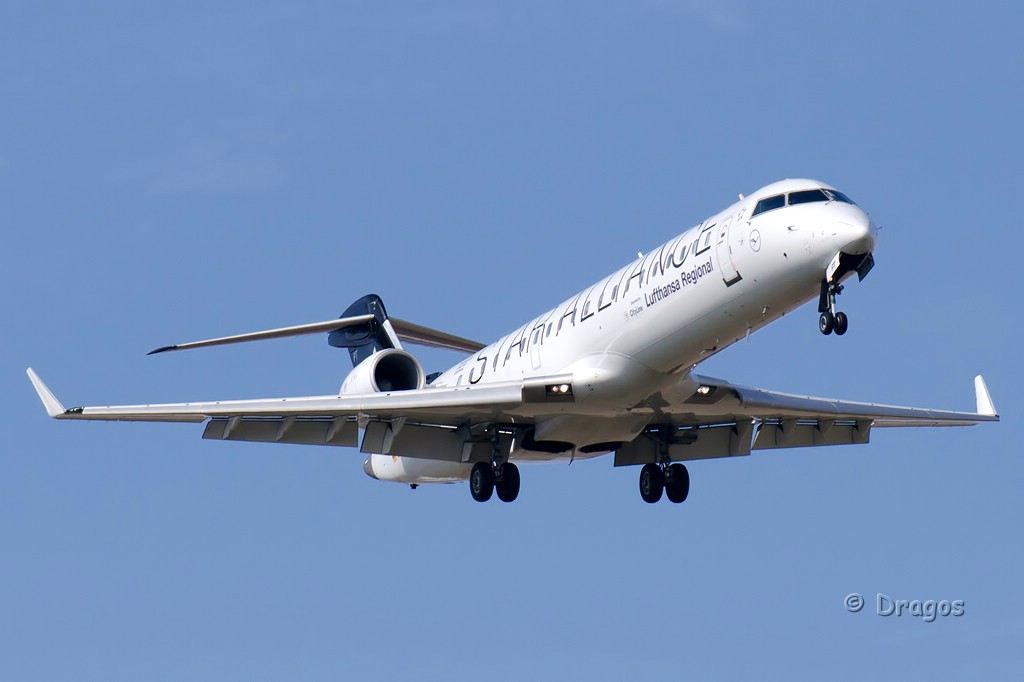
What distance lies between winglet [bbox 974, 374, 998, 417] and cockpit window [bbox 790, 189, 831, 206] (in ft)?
32.7

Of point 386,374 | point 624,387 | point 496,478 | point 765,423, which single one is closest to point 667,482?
point 765,423

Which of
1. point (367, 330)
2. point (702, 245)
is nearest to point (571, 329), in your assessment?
point (702, 245)

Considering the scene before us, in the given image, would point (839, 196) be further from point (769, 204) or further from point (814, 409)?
point (814, 409)

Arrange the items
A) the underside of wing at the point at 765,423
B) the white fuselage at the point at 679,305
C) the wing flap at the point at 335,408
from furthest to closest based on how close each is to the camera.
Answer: the underside of wing at the point at 765,423, the wing flap at the point at 335,408, the white fuselage at the point at 679,305

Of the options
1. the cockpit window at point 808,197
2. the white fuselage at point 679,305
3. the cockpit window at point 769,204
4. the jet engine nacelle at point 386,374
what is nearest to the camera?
the white fuselage at point 679,305

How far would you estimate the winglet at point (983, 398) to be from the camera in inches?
1197

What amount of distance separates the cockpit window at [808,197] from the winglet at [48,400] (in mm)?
11654

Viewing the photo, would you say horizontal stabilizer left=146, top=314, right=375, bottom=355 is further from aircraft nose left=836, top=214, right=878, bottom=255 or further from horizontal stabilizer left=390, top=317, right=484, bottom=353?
aircraft nose left=836, top=214, right=878, bottom=255

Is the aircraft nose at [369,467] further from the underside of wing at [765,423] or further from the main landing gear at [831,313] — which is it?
the main landing gear at [831,313]

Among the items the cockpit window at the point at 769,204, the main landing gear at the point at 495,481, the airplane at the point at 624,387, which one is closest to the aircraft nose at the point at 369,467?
the airplane at the point at 624,387

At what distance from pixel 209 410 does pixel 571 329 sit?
19.3ft

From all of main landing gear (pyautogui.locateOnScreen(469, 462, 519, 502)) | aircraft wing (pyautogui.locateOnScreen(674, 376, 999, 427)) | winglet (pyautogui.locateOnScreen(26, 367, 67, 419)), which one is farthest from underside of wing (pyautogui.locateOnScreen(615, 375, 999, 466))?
winglet (pyautogui.locateOnScreen(26, 367, 67, 419))

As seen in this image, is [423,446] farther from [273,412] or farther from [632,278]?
[632,278]

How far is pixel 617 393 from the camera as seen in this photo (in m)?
24.0
